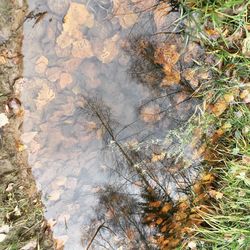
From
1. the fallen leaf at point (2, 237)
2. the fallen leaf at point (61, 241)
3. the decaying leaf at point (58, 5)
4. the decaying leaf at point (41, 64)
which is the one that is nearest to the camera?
the decaying leaf at point (58, 5)

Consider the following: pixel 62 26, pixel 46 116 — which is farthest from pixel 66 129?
pixel 62 26

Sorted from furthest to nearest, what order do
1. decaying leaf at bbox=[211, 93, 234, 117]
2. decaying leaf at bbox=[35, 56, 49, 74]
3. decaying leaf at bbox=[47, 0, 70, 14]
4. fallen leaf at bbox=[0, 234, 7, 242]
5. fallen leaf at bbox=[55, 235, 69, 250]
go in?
fallen leaf at bbox=[55, 235, 69, 250], fallen leaf at bbox=[0, 234, 7, 242], decaying leaf at bbox=[211, 93, 234, 117], decaying leaf at bbox=[35, 56, 49, 74], decaying leaf at bbox=[47, 0, 70, 14]

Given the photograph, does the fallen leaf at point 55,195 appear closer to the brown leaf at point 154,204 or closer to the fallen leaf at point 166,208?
the brown leaf at point 154,204

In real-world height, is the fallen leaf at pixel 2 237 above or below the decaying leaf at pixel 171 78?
below

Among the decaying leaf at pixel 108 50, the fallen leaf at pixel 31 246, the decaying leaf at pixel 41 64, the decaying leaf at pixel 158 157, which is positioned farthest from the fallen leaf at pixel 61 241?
the decaying leaf at pixel 108 50

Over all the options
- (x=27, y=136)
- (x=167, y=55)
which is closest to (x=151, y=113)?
(x=167, y=55)

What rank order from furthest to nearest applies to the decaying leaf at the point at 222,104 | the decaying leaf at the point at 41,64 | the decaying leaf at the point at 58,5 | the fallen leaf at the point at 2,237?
the fallen leaf at the point at 2,237, the decaying leaf at the point at 222,104, the decaying leaf at the point at 41,64, the decaying leaf at the point at 58,5

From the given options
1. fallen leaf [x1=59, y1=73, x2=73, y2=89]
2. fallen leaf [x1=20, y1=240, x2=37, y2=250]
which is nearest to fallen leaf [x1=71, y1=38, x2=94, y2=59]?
fallen leaf [x1=59, y1=73, x2=73, y2=89]

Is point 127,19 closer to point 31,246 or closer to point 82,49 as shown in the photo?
point 82,49

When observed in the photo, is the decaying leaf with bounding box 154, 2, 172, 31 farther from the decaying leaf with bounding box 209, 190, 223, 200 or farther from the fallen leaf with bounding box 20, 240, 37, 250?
the fallen leaf with bounding box 20, 240, 37, 250
